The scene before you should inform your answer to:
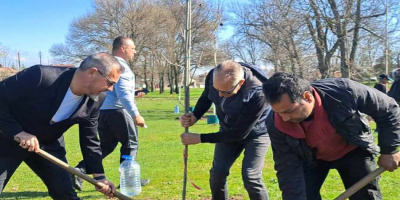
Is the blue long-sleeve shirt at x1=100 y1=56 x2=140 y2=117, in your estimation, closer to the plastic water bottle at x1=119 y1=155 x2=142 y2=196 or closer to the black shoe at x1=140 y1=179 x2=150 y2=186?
the plastic water bottle at x1=119 y1=155 x2=142 y2=196

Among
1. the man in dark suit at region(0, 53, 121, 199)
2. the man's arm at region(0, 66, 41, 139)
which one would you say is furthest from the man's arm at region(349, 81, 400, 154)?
the man's arm at region(0, 66, 41, 139)

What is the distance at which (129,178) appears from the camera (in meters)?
6.15

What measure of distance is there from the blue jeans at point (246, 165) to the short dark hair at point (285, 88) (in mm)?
1429

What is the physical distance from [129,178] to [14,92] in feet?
10.3

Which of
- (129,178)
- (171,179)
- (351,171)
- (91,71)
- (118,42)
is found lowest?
(171,179)

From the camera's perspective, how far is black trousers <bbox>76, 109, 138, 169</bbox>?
5.89m

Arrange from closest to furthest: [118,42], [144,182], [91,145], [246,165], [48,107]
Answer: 1. [48,107]
2. [91,145]
3. [246,165]
4. [118,42]
5. [144,182]

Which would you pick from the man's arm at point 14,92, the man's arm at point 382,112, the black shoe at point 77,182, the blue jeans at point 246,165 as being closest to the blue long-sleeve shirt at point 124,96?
the black shoe at point 77,182

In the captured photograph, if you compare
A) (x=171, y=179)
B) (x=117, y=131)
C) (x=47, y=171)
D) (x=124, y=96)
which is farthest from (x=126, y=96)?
(x=47, y=171)

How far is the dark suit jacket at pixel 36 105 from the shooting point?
3.33 m

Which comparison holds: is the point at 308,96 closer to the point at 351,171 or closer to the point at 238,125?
the point at 351,171

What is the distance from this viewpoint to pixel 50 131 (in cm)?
365

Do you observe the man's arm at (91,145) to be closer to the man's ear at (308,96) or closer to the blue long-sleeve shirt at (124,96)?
the blue long-sleeve shirt at (124,96)

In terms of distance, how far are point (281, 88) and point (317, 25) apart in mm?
18754
